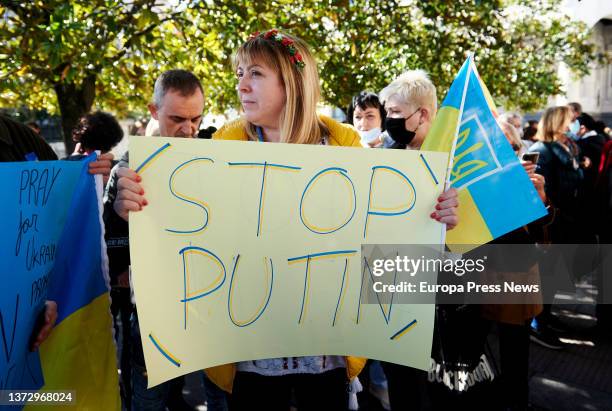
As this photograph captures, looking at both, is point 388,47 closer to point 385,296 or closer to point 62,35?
point 62,35

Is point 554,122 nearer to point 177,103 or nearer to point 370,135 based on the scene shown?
point 370,135

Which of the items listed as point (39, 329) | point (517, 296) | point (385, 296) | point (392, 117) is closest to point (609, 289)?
point (517, 296)

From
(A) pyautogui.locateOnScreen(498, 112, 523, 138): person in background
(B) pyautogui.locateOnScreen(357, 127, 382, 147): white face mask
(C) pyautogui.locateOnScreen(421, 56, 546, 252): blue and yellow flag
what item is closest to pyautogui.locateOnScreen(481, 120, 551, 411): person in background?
(A) pyautogui.locateOnScreen(498, 112, 523, 138): person in background

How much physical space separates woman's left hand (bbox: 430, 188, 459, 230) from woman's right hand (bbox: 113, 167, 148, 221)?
870 millimetres

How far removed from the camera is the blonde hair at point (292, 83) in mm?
1706

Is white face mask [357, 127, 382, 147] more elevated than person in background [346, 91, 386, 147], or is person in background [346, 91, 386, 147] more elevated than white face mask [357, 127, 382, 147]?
person in background [346, 91, 386, 147]

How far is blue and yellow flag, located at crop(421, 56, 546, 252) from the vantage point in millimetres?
1688

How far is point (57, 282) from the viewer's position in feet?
5.45

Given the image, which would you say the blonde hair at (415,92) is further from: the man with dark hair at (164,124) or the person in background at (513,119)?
the man with dark hair at (164,124)

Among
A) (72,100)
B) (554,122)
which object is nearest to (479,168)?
(554,122)

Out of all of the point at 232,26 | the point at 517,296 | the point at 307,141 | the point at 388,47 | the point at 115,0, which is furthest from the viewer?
the point at 388,47

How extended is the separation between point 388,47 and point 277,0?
154 cm

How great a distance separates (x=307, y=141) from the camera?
5.77 ft

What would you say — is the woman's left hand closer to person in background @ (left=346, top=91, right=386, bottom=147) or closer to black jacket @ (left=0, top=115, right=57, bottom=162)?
black jacket @ (left=0, top=115, right=57, bottom=162)
